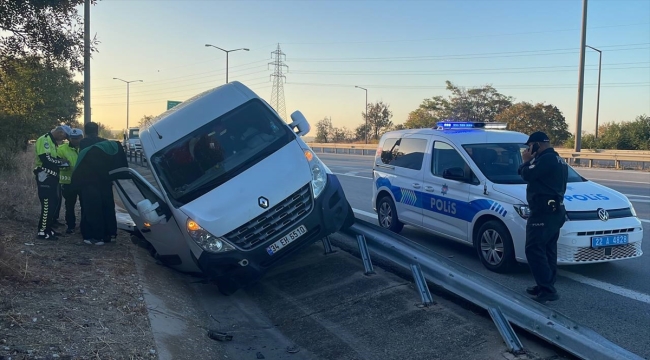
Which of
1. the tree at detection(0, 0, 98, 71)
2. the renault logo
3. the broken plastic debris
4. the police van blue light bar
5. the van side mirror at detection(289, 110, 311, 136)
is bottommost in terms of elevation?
the broken plastic debris

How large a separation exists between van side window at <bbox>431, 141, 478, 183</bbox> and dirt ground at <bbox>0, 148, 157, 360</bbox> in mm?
4514

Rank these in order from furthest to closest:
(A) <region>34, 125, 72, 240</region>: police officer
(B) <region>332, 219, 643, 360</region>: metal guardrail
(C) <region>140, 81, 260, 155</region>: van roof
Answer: (A) <region>34, 125, 72, 240</region>: police officer, (C) <region>140, 81, 260, 155</region>: van roof, (B) <region>332, 219, 643, 360</region>: metal guardrail

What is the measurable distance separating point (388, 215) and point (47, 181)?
214 inches

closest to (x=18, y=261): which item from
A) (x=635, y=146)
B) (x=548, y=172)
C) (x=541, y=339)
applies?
(x=541, y=339)

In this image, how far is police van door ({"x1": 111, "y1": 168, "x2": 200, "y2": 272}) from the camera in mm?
6520

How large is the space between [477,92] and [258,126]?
4856 cm

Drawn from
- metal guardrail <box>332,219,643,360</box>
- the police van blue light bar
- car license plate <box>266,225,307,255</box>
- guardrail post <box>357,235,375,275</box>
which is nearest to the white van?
car license plate <box>266,225,307,255</box>

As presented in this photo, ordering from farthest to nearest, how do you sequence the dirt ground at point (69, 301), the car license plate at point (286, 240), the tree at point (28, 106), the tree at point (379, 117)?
the tree at point (379, 117) → the tree at point (28, 106) → the car license plate at point (286, 240) → the dirt ground at point (69, 301)

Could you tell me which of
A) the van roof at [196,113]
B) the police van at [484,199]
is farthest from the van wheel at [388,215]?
the van roof at [196,113]

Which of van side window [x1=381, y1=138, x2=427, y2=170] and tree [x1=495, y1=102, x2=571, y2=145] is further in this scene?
tree [x1=495, y1=102, x2=571, y2=145]

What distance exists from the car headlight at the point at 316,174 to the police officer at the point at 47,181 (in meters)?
3.82

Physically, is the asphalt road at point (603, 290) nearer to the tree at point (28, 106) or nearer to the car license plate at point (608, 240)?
the car license plate at point (608, 240)

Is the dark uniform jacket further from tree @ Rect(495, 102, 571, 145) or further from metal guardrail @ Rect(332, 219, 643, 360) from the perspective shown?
tree @ Rect(495, 102, 571, 145)

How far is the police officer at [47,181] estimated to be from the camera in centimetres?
764
